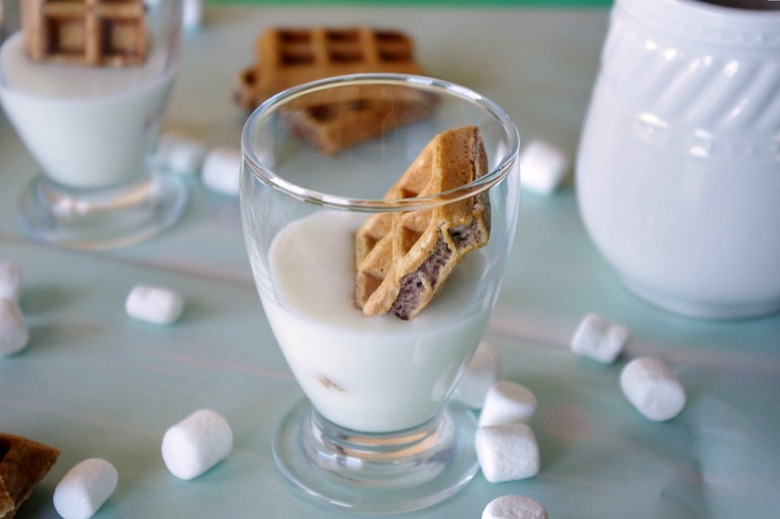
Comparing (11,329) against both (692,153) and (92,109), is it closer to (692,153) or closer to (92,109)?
(92,109)

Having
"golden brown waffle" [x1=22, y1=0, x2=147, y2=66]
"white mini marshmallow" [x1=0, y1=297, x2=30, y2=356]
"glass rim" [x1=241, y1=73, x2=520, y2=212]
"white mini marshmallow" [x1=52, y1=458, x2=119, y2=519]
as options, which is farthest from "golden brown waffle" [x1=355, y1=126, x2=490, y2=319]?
"golden brown waffle" [x1=22, y1=0, x2=147, y2=66]

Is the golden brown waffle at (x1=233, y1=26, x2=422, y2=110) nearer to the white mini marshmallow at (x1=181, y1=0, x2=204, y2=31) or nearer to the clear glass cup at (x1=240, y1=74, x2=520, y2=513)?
the white mini marshmallow at (x1=181, y1=0, x2=204, y2=31)

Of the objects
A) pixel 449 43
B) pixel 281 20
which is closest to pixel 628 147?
pixel 449 43

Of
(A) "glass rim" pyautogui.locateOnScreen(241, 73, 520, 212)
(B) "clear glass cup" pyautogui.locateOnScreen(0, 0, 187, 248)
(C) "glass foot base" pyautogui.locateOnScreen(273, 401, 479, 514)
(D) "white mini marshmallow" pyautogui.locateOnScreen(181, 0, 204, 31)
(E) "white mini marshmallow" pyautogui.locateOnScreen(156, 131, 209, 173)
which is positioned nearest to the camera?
(A) "glass rim" pyautogui.locateOnScreen(241, 73, 520, 212)

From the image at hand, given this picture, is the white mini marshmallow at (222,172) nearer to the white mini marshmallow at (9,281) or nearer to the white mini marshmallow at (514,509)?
the white mini marshmallow at (9,281)

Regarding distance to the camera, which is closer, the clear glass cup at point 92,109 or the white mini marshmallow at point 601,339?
the white mini marshmallow at point 601,339

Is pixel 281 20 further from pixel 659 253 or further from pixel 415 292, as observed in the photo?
pixel 415 292

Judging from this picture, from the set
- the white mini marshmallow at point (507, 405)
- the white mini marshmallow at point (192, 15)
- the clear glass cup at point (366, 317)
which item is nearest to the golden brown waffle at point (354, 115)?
the clear glass cup at point (366, 317)
